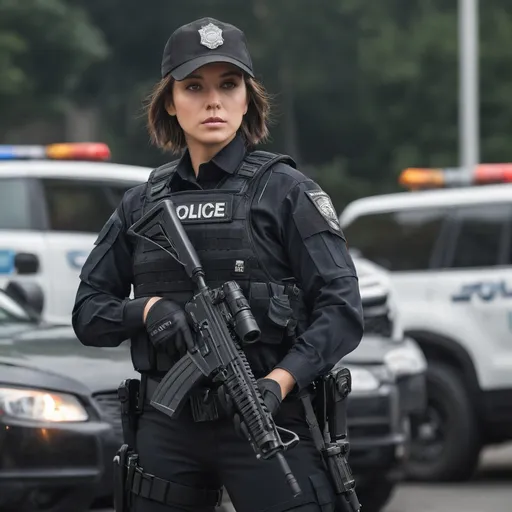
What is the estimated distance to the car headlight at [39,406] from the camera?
587 centimetres

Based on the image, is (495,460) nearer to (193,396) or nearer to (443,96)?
(193,396)

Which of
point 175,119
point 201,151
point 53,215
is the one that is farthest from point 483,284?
point 201,151

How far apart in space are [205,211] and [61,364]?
101 inches

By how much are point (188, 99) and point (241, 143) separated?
0.18 meters

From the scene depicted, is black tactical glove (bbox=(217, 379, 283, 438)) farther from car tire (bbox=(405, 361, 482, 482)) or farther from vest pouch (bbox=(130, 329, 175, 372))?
car tire (bbox=(405, 361, 482, 482))

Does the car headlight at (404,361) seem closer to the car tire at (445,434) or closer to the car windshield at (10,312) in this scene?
the car tire at (445,434)

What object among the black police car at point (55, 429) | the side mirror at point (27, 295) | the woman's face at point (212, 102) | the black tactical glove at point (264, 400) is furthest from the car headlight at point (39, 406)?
the black tactical glove at point (264, 400)

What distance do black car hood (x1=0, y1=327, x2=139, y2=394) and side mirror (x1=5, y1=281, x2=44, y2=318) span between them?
2.31 feet

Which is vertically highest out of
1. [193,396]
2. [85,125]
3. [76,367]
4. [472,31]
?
[85,125]

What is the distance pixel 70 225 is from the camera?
31.1 feet

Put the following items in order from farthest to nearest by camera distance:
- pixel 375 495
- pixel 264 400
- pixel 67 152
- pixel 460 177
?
1. pixel 67 152
2. pixel 460 177
3. pixel 375 495
4. pixel 264 400

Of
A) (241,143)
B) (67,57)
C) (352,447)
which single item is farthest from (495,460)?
(67,57)

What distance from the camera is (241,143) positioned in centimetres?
381

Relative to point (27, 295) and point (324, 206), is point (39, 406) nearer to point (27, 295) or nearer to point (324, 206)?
point (27, 295)
